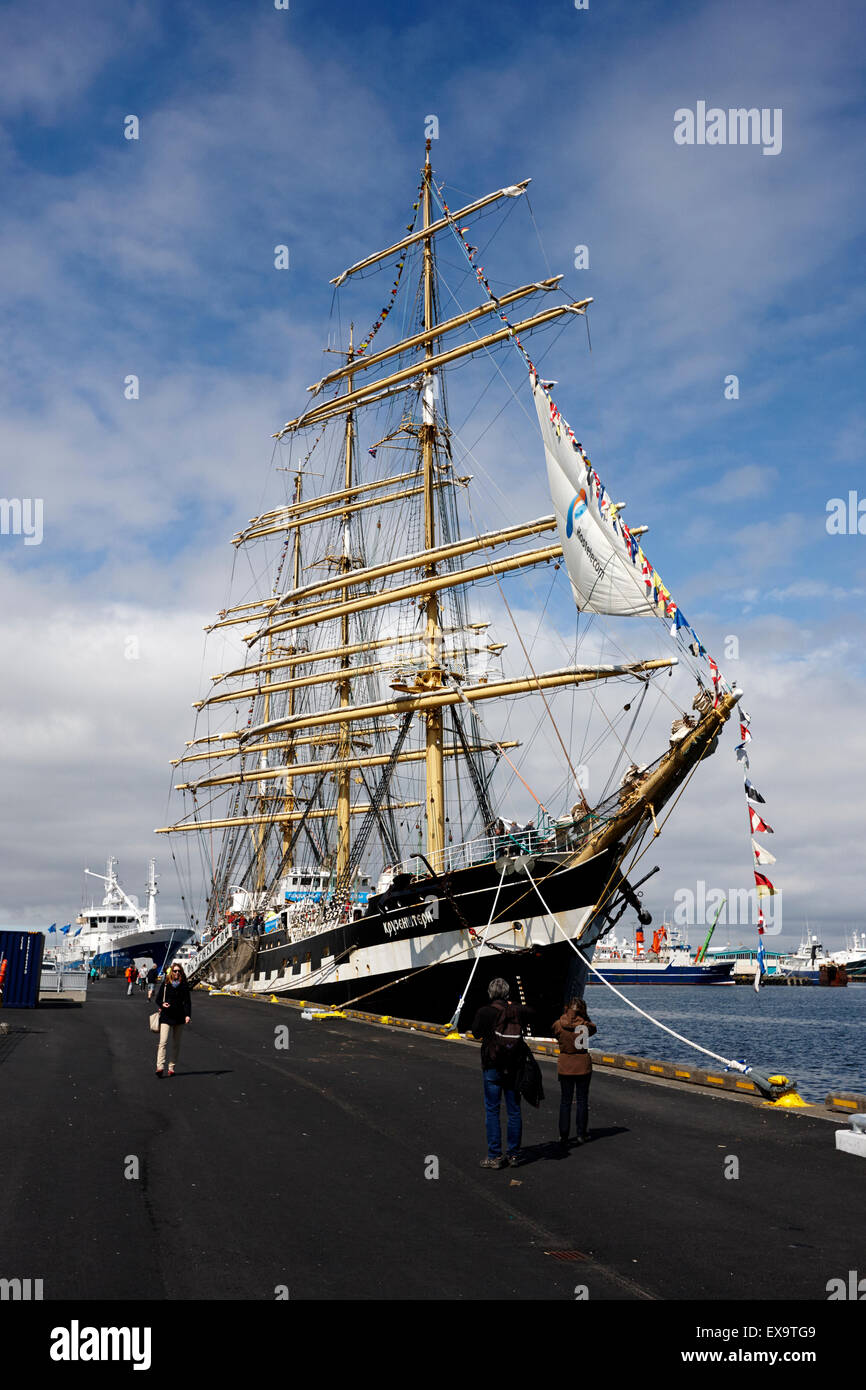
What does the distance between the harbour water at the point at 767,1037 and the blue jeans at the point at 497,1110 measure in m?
18.4

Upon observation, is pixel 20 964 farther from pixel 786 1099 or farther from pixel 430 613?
pixel 786 1099

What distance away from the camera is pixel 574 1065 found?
33.4ft

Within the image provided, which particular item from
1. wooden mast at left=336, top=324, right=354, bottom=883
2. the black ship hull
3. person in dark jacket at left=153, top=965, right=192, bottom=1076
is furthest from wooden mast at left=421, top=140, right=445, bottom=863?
person in dark jacket at left=153, top=965, right=192, bottom=1076

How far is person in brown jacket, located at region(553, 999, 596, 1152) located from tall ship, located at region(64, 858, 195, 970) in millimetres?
80720

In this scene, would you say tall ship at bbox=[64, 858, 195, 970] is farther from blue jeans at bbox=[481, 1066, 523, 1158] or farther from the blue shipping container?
blue jeans at bbox=[481, 1066, 523, 1158]

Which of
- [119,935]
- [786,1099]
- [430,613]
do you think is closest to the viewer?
[786,1099]

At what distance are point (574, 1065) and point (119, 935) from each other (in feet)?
314

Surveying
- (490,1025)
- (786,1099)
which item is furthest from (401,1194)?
(786,1099)

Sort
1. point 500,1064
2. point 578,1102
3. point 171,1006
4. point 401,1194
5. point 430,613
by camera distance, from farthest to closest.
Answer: point 430,613, point 171,1006, point 578,1102, point 500,1064, point 401,1194

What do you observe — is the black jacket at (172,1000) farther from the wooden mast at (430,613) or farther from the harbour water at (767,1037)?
the harbour water at (767,1037)
